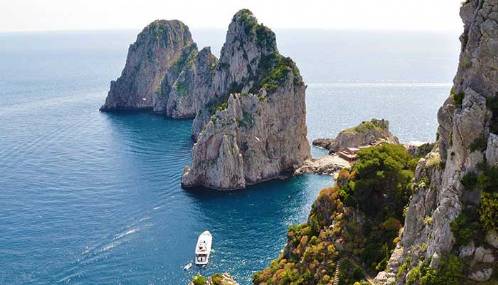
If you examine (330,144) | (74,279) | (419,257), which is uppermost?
(419,257)

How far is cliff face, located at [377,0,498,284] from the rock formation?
8517cm

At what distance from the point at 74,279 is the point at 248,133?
62.3m

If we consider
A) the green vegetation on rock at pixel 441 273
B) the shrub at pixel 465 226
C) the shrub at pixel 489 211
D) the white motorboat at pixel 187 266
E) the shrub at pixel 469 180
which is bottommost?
the white motorboat at pixel 187 266

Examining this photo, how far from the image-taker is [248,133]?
442ft

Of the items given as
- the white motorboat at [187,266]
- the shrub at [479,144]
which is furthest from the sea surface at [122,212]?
the shrub at [479,144]

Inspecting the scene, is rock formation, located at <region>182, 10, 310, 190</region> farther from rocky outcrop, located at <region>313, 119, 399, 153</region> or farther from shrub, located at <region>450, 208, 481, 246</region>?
shrub, located at <region>450, 208, 481, 246</region>

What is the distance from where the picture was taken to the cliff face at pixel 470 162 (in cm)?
3972

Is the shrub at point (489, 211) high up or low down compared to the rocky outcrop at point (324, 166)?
up

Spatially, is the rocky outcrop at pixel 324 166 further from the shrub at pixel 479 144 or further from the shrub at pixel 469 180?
the shrub at pixel 479 144

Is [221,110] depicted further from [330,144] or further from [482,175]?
[482,175]

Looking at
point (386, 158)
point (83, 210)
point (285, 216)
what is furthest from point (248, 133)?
point (386, 158)

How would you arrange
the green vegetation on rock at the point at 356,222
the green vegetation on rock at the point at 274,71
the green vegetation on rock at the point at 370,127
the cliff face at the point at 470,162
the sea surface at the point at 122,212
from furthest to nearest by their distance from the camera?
the green vegetation on rock at the point at 370,127
the green vegetation on rock at the point at 274,71
the sea surface at the point at 122,212
the green vegetation on rock at the point at 356,222
the cliff face at the point at 470,162

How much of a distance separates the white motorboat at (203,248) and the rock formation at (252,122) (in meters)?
31.2

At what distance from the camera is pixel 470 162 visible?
4116cm
